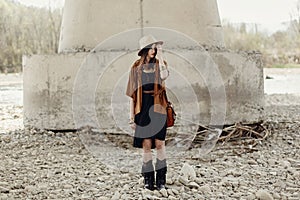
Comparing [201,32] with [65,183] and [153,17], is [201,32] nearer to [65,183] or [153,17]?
[153,17]

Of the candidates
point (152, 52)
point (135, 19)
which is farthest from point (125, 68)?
point (152, 52)

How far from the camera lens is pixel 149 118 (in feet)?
Answer: 11.5

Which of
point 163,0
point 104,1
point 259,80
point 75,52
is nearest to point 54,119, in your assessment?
point 75,52

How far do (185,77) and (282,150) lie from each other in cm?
139

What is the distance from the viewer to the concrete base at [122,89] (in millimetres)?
5547

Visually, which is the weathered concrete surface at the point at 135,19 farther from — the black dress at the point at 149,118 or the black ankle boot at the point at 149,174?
the black ankle boot at the point at 149,174

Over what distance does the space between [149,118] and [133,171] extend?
0.94 metres

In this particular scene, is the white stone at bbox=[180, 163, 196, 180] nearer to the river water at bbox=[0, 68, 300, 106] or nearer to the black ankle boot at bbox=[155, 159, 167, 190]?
the black ankle boot at bbox=[155, 159, 167, 190]

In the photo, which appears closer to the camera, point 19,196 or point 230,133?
point 19,196

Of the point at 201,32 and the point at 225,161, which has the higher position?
the point at 201,32

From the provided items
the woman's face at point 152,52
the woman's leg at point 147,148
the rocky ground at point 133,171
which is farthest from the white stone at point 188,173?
the woman's face at point 152,52

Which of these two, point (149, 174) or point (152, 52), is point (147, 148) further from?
point (152, 52)

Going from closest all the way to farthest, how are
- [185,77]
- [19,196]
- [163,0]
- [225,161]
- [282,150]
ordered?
[19,196] → [225,161] → [282,150] → [185,77] → [163,0]

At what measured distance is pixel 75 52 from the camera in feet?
19.7
